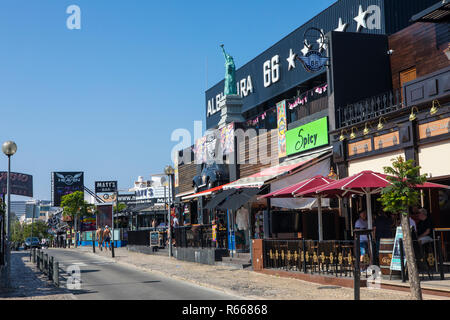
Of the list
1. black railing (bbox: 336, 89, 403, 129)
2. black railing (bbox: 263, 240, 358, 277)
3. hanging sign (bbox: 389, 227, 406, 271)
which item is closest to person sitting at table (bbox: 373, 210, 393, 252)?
black railing (bbox: 263, 240, 358, 277)

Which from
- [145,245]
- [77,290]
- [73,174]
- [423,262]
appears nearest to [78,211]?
[73,174]

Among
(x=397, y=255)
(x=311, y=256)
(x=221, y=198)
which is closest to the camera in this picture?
(x=397, y=255)

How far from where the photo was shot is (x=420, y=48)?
1916cm

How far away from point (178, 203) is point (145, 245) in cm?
461

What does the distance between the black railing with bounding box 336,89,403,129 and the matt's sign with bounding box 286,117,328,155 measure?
105cm

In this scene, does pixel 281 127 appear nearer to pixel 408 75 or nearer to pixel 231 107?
pixel 408 75

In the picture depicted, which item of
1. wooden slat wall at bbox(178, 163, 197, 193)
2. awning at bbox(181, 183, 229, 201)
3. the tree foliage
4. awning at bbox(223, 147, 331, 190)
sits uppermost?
wooden slat wall at bbox(178, 163, 197, 193)

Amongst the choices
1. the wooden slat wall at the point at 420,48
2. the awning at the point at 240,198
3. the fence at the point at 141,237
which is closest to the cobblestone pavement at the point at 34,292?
the awning at the point at 240,198

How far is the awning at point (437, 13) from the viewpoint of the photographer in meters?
16.1

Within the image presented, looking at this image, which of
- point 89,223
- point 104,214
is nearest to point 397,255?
point 104,214

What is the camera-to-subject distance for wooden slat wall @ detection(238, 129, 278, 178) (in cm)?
2611

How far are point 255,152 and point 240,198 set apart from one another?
7165 millimetres

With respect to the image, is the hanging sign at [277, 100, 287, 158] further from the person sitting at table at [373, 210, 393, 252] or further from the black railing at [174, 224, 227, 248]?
the person sitting at table at [373, 210, 393, 252]

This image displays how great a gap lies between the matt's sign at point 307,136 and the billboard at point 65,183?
261 feet
